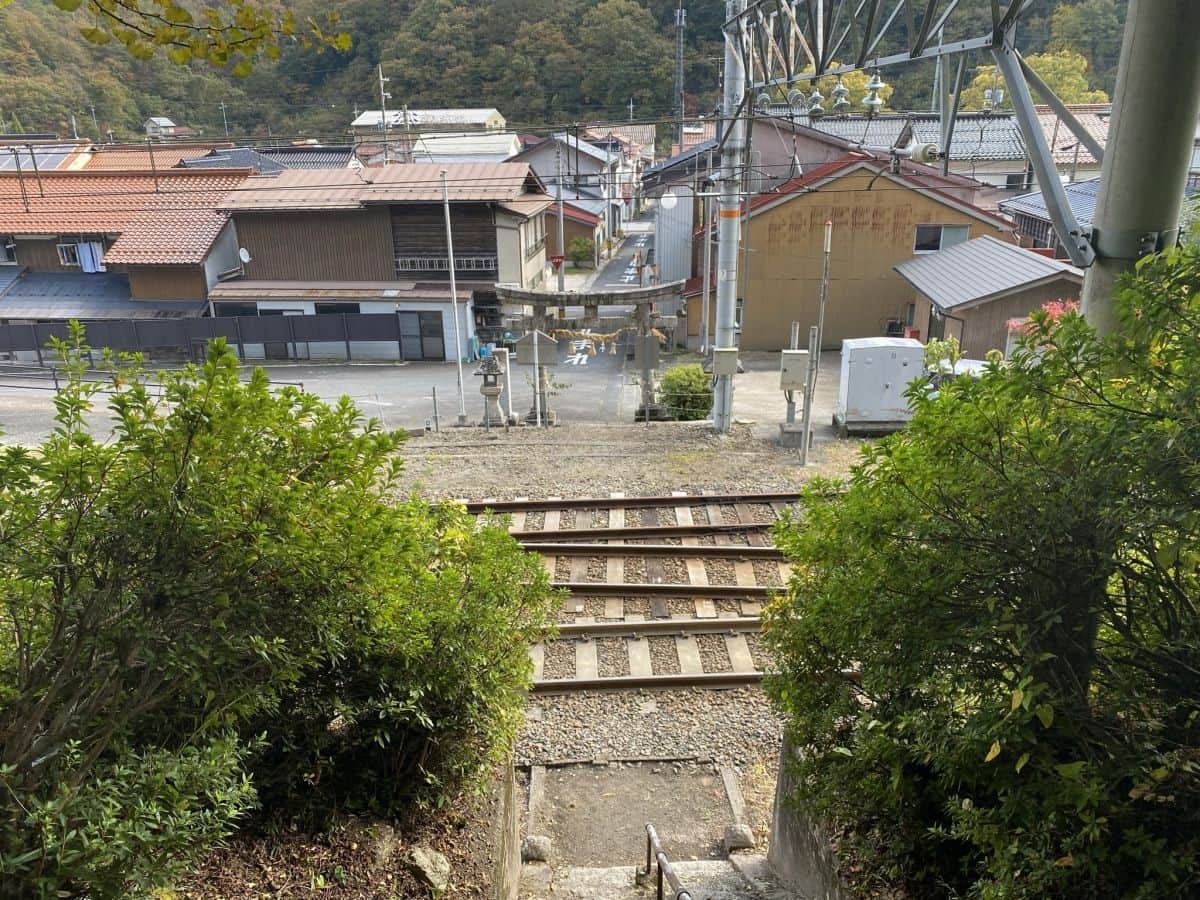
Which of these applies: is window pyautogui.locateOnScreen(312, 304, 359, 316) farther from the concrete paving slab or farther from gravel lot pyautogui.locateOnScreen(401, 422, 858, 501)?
the concrete paving slab

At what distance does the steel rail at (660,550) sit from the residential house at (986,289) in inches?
434

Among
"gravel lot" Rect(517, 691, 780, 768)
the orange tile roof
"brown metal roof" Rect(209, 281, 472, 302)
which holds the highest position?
the orange tile roof

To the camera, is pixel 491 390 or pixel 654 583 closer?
pixel 654 583

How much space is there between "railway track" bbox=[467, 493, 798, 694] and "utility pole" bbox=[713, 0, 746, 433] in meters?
3.28

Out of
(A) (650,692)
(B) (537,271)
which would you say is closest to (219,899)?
(A) (650,692)

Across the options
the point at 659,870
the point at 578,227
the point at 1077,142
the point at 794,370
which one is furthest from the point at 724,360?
the point at 578,227

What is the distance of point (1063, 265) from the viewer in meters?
16.9

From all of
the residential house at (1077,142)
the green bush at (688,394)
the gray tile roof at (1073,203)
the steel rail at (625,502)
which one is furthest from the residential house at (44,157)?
the residential house at (1077,142)

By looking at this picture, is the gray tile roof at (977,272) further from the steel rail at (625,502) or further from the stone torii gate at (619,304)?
the steel rail at (625,502)

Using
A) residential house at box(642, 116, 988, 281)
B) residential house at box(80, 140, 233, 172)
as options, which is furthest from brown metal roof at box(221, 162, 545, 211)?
residential house at box(80, 140, 233, 172)

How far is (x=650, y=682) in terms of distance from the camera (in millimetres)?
7023

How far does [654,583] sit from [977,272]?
14429mm

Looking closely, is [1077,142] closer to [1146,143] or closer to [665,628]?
[665,628]

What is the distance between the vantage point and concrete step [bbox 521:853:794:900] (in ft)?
15.5
